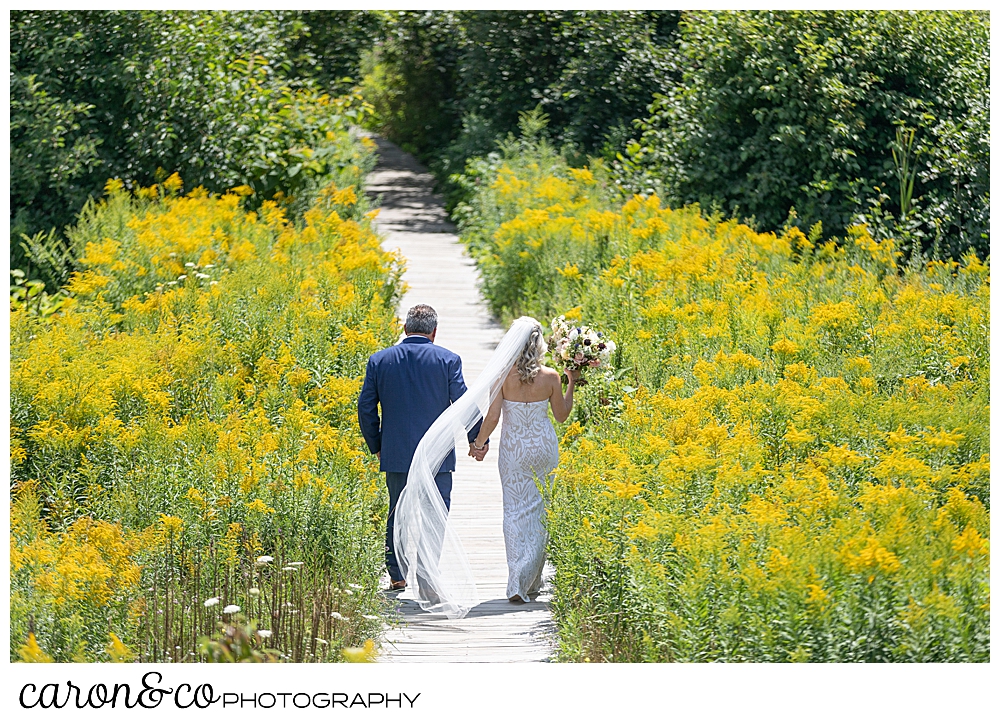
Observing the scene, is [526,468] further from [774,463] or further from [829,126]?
[829,126]

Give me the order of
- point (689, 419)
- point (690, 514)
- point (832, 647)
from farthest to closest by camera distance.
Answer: point (689, 419)
point (690, 514)
point (832, 647)

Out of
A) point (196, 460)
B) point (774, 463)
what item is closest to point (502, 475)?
point (774, 463)

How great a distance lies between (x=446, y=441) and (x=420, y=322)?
0.72 m

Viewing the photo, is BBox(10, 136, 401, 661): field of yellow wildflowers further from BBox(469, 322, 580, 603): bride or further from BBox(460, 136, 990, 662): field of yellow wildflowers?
BBox(460, 136, 990, 662): field of yellow wildflowers

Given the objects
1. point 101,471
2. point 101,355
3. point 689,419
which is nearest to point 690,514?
point 689,419

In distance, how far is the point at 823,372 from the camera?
23.1 feet

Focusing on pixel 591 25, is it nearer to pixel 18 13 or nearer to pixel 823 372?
pixel 18 13

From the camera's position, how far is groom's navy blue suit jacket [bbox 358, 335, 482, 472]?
19.3ft

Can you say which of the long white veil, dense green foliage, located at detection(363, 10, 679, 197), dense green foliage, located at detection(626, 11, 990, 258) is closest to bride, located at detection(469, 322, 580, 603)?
the long white veil

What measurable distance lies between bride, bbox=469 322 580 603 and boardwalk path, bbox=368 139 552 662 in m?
0.35

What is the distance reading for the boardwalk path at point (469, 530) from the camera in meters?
5.10

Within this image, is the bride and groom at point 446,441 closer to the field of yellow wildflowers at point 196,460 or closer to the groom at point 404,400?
the groom at point 404,400

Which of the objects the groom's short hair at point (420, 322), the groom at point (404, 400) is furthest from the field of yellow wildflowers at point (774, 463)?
the groom's short hair at point (420, 322)
